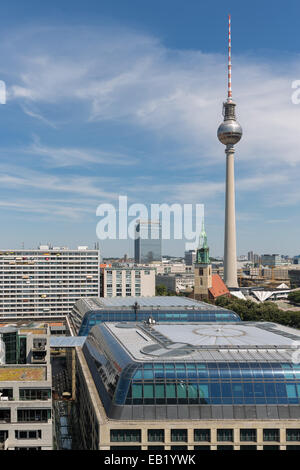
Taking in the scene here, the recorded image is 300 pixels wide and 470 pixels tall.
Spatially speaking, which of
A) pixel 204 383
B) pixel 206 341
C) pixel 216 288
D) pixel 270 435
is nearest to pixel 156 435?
pixel 204 383

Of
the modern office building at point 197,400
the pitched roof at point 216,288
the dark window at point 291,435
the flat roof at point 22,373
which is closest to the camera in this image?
the modern office building at point 197,400

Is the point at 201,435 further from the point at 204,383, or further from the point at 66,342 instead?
the point at 66,342

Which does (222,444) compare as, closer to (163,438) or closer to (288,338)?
(163,438)

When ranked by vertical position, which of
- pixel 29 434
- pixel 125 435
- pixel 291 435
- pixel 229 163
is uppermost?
pixel 229 163

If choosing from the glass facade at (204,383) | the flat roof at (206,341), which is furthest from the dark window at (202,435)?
the flat roof at (206,341)

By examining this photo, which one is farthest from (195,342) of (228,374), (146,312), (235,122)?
(235,122)

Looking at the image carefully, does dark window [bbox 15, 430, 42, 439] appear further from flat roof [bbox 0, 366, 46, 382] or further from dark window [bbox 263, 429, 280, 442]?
dark window [bbox 263, 429, 280, 442]

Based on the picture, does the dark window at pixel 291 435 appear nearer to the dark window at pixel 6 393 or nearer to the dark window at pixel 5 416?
the dark window at pixel 5 416
